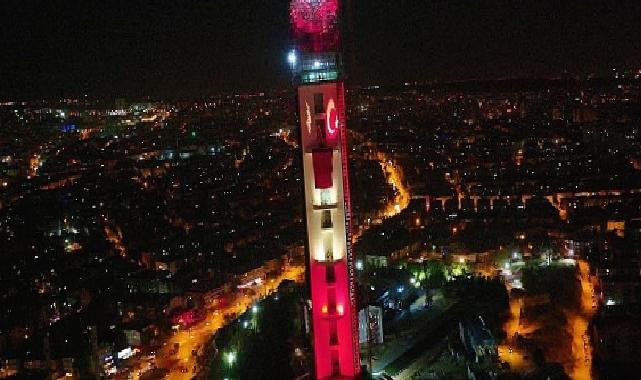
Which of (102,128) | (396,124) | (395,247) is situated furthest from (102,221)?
(102,128)

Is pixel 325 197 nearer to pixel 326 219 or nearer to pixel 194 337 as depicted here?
pixel 326 219

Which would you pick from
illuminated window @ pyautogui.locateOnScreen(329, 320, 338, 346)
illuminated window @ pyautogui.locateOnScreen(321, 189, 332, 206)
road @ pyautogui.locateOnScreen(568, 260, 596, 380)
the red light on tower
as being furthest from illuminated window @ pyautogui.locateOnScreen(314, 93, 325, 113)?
road @ pyautogui.locateOnScreen(568, 260, 596, 380)

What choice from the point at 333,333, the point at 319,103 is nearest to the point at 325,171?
the point at 319,103

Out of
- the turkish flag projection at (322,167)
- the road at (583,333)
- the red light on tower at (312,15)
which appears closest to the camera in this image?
the turkish flag projection at (322,167)

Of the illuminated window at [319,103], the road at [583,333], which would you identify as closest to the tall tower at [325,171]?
the illuminated window at [319,103]

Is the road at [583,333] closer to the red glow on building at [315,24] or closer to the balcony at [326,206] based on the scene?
the balcony at [326,206]

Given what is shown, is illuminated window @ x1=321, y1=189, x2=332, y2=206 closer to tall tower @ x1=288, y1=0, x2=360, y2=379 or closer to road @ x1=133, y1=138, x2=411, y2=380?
tall tower @ x1=288, y1=0, x2=360, y2=379
